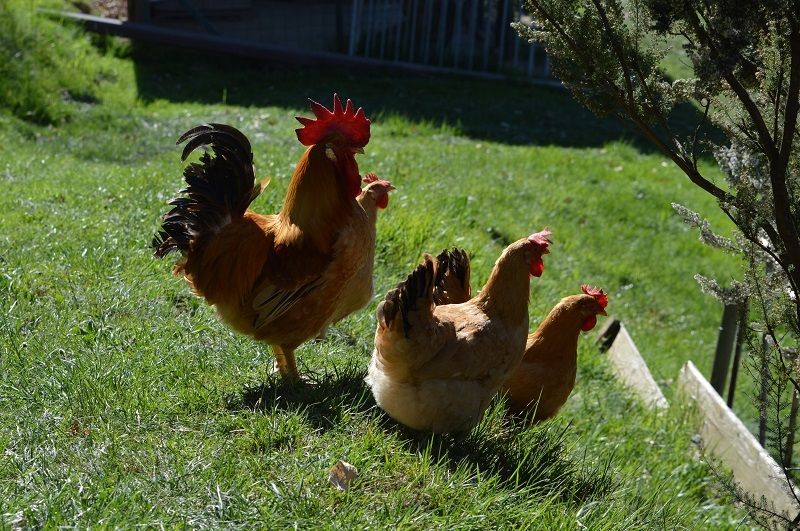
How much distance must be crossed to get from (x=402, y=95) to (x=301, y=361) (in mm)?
10078

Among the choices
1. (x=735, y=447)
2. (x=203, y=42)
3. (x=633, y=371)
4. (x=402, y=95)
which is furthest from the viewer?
(x=203, y=42)

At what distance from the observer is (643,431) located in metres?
6.32

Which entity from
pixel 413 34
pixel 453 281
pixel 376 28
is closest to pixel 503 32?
pixel 413 34

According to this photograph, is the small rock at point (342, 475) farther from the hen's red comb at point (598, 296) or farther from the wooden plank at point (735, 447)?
the wooden plank at point (735, 447)

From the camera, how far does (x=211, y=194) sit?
4.83 meters

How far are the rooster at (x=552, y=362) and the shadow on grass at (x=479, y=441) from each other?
0.38 meters

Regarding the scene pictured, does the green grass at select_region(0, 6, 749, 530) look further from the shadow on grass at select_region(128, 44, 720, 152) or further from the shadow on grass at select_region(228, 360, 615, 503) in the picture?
the shadow on grass at select_region(128, 44, 720, 152)

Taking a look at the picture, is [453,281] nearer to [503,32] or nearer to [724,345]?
[724,345]

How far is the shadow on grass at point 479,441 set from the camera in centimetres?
429

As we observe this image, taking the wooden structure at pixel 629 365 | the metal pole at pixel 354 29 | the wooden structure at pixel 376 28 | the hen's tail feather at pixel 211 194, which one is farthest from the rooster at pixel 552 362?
the metal pole at pixel 354 29

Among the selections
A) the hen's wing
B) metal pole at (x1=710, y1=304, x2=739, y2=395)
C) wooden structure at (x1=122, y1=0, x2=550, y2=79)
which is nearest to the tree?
the hen's wing

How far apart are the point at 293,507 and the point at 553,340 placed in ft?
7.86

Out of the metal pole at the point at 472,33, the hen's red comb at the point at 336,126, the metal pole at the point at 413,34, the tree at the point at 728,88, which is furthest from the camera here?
the metal pole at the point at 472,33

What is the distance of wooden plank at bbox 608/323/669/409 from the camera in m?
6.83
